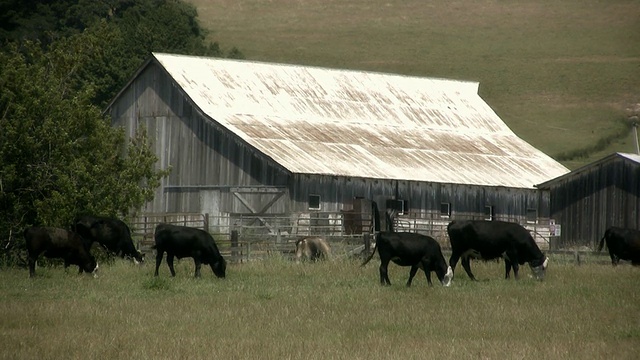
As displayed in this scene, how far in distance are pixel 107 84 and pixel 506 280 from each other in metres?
44.5

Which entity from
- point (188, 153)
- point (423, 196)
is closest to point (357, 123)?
point (423, 196)

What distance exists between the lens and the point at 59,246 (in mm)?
26312

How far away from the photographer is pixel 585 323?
20.3 metres

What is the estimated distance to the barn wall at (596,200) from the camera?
4412 centimetres

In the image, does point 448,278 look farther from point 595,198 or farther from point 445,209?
point 445,209

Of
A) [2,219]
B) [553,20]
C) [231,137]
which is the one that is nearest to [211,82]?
[231,137]

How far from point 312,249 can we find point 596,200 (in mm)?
16180

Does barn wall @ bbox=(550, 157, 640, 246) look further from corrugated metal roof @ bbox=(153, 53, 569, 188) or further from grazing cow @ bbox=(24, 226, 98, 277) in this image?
grazing cow @ bbox=(24, 226, 98, 277)

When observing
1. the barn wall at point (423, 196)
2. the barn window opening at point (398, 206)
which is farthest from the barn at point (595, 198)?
the barn window opening at point (398, 206)

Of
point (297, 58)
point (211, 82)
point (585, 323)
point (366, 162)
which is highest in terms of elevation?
point (297, 58)

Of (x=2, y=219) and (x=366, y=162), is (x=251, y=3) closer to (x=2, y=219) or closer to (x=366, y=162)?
(x=366, y=162)

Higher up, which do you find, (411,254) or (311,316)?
(411,254)

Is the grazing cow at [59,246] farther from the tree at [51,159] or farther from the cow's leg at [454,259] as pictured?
the cow's leg at [454,259]

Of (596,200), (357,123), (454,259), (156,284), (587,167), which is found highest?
(357,123)
